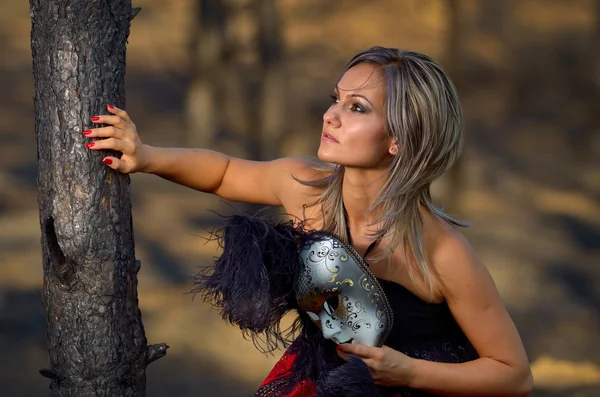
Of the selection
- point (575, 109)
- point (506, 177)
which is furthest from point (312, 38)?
point (575, 109)

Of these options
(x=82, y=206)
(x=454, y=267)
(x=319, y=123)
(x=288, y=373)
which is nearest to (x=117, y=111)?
(x=82, y=206)

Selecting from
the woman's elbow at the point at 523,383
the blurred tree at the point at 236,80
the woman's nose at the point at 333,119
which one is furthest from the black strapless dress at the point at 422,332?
the blurred tree at the point at 236,80

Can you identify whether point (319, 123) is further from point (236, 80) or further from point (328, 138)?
point (328, 138)

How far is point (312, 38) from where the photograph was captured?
6379 mm

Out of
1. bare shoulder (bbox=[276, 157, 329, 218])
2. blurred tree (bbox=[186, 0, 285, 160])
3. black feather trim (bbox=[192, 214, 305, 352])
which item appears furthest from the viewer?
blurred tree (bbox=[186, 0, 285, 160])

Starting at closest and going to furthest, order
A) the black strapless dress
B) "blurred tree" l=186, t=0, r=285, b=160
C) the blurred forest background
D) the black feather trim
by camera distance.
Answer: the black feather trim → the black strapless dress → the blurred forest background → "blurred tree" l=186, t=0, r=285, b=160

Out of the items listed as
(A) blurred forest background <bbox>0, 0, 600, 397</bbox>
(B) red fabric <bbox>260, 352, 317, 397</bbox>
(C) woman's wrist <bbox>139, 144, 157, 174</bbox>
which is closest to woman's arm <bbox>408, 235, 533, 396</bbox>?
(B) red fabric <bbox>260, 352, 317, 397</bbox>

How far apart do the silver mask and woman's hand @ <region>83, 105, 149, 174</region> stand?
1.29 ft

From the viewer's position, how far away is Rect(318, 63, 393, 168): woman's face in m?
2.13

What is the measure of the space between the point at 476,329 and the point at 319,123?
4.37m

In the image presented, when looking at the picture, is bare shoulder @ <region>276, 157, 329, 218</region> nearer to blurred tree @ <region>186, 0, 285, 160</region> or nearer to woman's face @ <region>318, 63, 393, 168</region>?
woman's face @ <region>318, 63, 393, 168</region>

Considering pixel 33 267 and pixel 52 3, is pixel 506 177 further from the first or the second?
pixel 52 3

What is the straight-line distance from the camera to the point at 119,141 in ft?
6.65

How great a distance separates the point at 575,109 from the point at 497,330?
5.28 meters
